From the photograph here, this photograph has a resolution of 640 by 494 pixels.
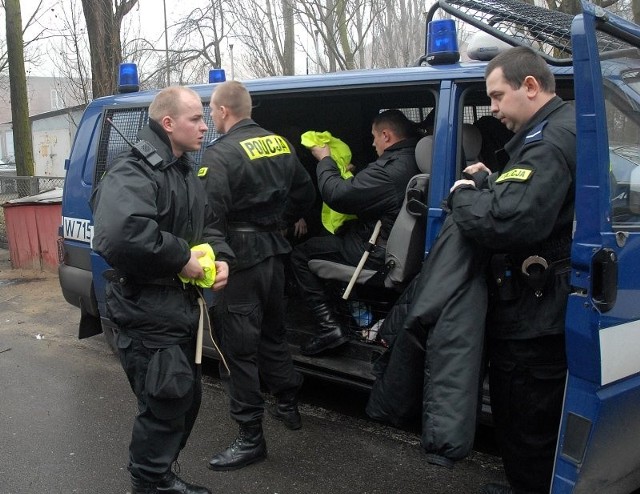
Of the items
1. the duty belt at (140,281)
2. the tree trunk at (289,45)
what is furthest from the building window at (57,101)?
the duty belt at (140,281)

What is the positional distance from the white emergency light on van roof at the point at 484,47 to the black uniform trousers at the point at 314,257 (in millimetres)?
1342

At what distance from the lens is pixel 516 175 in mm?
2260

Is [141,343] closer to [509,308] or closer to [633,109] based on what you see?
[509,308]

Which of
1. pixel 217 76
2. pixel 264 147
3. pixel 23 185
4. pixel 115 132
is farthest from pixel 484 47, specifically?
pixel 23 185

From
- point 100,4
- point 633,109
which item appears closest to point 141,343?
point 633,109

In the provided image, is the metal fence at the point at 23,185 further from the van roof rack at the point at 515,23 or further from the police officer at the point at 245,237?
the van roof rack at the point at 515,23

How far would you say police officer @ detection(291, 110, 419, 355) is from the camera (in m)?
3.70

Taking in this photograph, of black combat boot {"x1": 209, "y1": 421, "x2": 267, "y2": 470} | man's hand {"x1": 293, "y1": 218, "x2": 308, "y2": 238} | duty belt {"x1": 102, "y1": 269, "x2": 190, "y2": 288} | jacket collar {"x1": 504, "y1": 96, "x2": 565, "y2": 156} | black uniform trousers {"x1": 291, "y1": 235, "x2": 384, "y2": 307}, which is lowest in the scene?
black combat boot {"x1": 209, "y1": 421, "x2": 267, "y2": 470}

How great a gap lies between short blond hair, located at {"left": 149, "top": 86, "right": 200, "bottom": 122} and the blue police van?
105 cm

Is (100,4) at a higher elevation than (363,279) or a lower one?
higher

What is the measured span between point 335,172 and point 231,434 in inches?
63.9

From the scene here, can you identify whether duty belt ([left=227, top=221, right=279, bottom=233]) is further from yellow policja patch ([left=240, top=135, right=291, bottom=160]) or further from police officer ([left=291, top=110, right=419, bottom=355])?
police officer ([left=291, top=110, right=419, bottom=355])

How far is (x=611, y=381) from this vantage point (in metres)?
2.15

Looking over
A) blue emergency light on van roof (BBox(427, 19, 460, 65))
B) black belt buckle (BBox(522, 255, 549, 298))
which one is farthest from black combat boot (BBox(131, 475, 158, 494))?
blue emergency light on van roof (BBox(427, 19, 460, 65))
